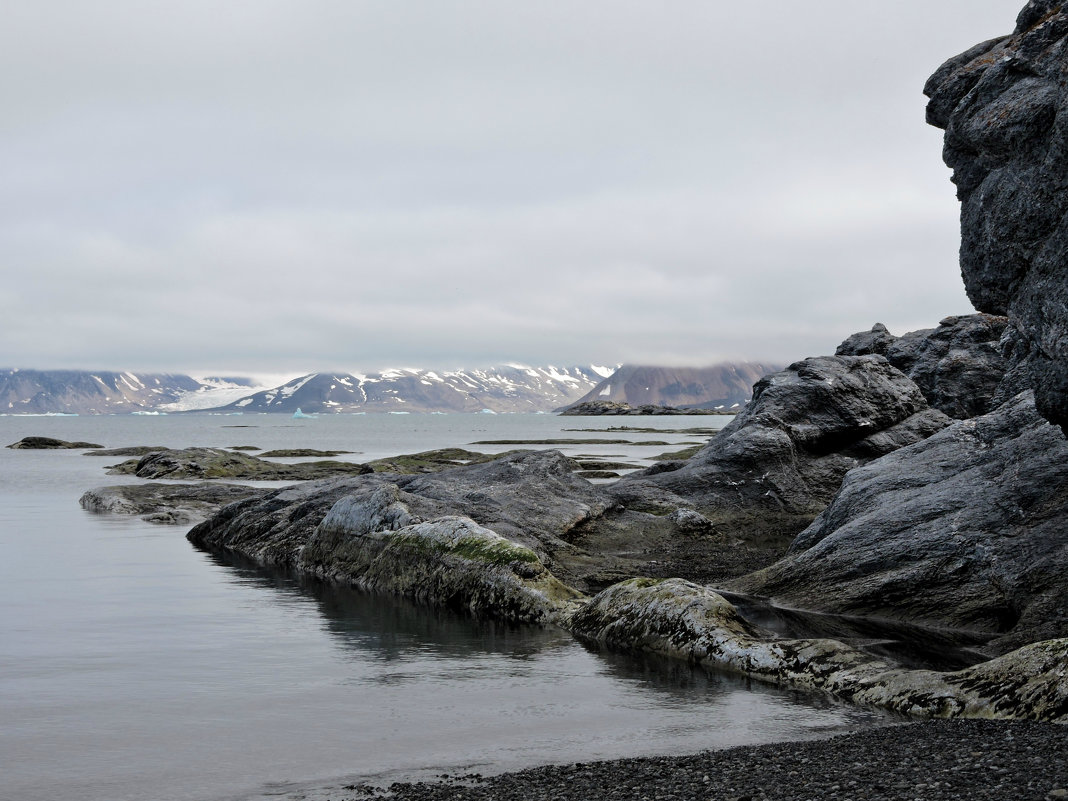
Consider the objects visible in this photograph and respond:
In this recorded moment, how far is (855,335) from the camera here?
61.6 m

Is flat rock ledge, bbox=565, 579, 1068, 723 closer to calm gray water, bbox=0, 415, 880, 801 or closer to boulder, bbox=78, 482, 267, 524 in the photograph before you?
calm gray water, bbox=0, 415, 880, 801

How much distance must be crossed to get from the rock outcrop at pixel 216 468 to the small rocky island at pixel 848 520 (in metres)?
31.0

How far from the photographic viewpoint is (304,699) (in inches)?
541

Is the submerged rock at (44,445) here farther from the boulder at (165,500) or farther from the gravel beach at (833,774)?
the gravel beach at (833,774)

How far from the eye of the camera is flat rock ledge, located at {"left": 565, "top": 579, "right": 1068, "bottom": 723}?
36.6ft

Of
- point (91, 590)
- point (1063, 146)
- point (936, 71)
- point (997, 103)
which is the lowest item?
point (91, 590)

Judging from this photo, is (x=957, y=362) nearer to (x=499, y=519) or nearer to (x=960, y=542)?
(x=499, y=519)

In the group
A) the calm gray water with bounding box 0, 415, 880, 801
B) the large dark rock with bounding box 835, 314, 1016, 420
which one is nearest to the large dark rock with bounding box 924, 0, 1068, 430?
the calm gray water with bounding box 0, 415, 880, 801

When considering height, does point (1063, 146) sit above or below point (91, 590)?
above

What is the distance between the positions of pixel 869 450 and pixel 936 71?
19567 mm

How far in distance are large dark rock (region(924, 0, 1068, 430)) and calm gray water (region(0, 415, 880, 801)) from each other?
6.16 metres

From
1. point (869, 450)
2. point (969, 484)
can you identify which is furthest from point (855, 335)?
point (969, 484)

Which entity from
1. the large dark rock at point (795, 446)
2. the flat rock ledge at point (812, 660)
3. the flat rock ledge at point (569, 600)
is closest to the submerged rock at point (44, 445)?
the flat rock ledge at point (569, 600)

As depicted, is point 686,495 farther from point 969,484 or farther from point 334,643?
point 334,643
